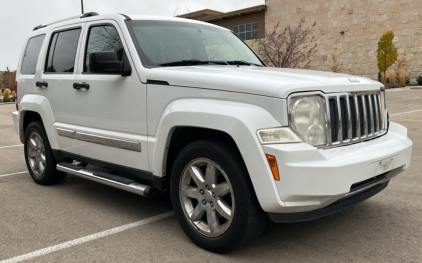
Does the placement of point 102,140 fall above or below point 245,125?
below

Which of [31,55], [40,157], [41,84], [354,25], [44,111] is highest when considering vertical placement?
[354,25]

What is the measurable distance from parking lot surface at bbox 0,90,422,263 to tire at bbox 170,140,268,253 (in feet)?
0.62

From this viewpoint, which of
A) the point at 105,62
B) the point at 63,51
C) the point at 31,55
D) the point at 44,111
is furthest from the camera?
the point at 31,55

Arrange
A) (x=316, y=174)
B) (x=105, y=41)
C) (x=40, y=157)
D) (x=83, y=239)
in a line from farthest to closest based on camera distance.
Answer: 1. (x=40, y=157)
2. (x=105, y=41)
3. (x=83, y=239)
4. (x=316, y=174)

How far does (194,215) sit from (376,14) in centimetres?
3949

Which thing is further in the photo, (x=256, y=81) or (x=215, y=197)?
(x=215, y=197)

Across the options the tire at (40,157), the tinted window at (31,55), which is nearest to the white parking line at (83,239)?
the tire at (40,157)

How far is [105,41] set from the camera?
15.1 feet

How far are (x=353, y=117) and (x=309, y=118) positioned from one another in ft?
1.78

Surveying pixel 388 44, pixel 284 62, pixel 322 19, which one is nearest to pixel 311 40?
pixel 322 19

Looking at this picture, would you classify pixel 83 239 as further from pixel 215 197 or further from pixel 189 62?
pixel 189 62

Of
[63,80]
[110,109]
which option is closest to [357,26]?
[63,80]

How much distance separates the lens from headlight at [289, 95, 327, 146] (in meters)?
3.11

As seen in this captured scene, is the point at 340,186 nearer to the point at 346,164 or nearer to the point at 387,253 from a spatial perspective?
the point at 346,164
